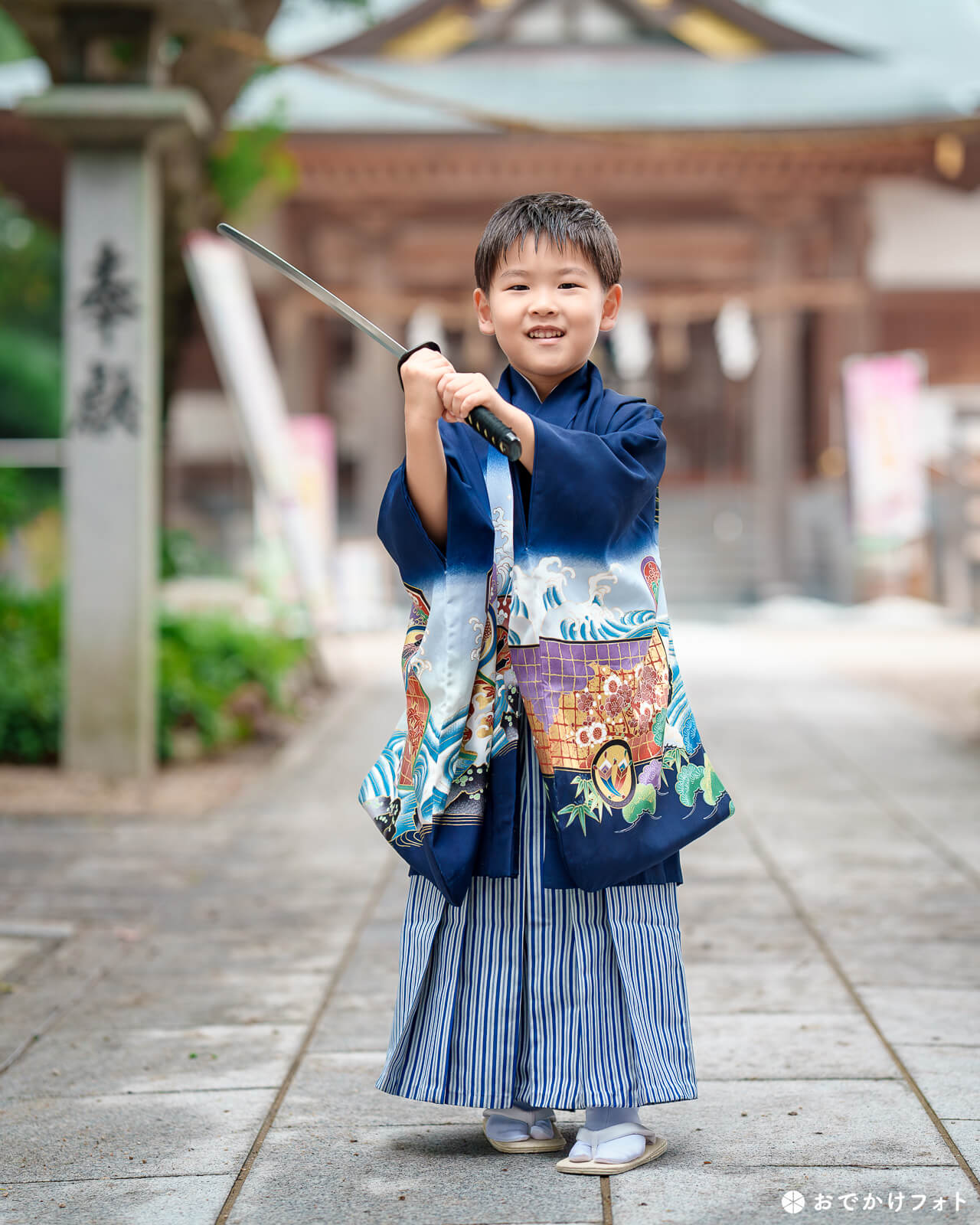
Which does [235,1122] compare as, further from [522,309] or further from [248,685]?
[248,685]

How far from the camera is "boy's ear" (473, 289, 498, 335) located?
2.56m

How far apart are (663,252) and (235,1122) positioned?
16903 mm

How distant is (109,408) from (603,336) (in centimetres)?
909

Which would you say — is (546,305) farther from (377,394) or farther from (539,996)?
(377,394)

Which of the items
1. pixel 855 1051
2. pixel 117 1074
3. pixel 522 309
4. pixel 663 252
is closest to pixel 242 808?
pixel 117 1074

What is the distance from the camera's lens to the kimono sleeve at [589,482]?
90.9 inches

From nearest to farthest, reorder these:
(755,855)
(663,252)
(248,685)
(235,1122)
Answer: (235,1122)
(755,855)
(248,685)
(663,252)

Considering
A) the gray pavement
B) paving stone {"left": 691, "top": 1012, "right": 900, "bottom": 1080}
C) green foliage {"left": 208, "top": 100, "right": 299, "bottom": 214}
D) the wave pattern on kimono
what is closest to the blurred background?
green foliage {"left": 208, "top": 100, "right": 299, "bottom": 214}

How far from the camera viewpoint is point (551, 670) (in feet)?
7.89

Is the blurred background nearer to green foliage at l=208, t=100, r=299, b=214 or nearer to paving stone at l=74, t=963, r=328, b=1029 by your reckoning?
green foliage at l=208, t=100, r=299, b=214

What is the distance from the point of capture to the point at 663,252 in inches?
727

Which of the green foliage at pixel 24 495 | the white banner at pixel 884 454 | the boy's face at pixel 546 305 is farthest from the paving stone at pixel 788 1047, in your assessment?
the white banner at pixel 884 454

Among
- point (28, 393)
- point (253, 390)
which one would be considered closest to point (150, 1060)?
point (253, 390)

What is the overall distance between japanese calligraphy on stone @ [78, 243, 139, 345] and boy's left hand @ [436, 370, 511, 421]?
16.2 ft
